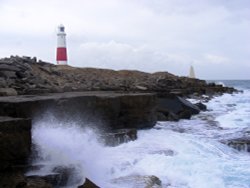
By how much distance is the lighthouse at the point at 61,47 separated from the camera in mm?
21969

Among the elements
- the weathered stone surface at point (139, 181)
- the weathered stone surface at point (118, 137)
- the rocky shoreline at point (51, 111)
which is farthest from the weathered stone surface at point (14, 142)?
the weathered stone surface at point (118, 137)

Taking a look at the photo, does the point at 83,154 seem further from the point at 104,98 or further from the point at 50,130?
the point at 104,98

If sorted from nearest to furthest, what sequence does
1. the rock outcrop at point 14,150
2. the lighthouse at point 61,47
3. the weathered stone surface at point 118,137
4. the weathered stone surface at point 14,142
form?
the rock outcrop at point 14,150
the weathered stone surface at point 14,142
the weathered stone surface at point 118,137
the lighthouse at point 61,47

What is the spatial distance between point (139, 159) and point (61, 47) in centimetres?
1648

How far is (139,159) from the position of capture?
6160 millimetres

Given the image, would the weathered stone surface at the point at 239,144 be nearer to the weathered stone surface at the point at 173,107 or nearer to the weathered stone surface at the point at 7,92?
the weathered stone surface at the point at 173,107

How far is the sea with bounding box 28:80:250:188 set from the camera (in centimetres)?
518

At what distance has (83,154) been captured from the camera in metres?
5.70

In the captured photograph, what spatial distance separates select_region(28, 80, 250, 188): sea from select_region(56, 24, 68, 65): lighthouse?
14799mm

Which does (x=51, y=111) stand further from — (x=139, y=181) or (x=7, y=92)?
(x=139, y=181)

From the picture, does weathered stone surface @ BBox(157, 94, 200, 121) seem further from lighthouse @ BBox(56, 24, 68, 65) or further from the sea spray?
lighthouse @ BBox(56, 24, 68, 65)

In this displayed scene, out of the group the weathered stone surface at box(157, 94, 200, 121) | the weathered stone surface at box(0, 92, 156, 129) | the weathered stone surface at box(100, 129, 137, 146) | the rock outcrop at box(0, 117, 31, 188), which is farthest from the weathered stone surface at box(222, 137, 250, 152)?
the rock outcrop at box(0, 117, 31, 188)

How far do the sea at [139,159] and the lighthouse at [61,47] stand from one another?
1480cm

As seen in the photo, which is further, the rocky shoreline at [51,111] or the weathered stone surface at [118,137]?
the weathered stone surface at [118,137]
